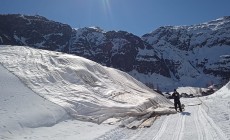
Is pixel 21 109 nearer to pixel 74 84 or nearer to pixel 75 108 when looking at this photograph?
pixel 75 108

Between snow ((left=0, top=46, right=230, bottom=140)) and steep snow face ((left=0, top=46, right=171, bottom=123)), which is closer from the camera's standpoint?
snow ((left=0, top=46, right=230, bottom=140))

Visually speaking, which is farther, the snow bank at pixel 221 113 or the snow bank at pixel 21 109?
the snow bank at pixel 21 109

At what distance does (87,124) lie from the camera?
21.5m

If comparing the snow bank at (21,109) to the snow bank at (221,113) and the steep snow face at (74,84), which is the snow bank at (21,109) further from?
the snow bank at (221,113)

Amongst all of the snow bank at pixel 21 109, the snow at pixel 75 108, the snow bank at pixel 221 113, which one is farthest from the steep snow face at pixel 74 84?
the snow bank at pixel 221 113

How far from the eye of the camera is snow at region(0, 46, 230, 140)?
17.0 metres

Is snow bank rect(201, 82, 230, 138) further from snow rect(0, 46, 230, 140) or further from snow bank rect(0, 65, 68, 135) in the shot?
snow bank rect(0, 65, 68, 135)

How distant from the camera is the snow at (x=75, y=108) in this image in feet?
55.8

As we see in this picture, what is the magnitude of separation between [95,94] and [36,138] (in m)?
13.6

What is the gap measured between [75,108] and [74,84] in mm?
6338

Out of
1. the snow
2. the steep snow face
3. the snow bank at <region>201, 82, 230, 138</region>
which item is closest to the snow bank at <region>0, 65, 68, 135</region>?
the snow

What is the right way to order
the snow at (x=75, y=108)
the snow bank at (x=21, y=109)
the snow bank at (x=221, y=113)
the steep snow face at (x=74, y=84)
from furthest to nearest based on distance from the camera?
the steep snow face at (x=74, y=84), the snow bank at (x=21, y=109), the snow at (x=75, y=108), the snow bank at (x=221, y=113)

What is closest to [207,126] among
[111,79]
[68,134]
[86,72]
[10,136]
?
[68,134]

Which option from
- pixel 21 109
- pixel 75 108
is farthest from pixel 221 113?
pixel 21 109
